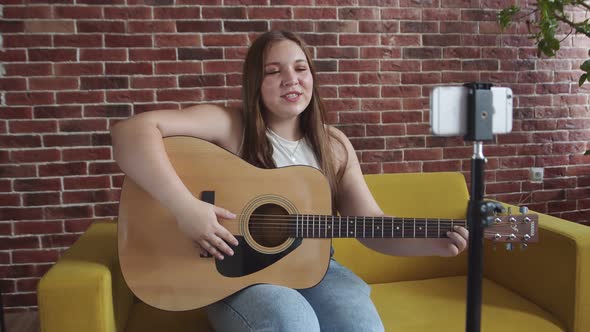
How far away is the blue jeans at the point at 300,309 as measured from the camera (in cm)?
113

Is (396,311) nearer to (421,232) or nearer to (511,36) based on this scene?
(421,232)

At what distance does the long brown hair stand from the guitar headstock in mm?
481

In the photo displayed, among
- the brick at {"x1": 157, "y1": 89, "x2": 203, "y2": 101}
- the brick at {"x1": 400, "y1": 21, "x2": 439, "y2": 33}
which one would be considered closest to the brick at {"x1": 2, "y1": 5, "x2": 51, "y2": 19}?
the brick at {"x1": 157, "y1": 89, "x2": 203, "y2": 101}

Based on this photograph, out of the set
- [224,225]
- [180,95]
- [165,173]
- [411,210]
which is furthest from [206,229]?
[180,95]

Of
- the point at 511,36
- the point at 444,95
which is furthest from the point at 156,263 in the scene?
the point at 511,36

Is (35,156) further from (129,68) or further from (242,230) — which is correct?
(242,230)

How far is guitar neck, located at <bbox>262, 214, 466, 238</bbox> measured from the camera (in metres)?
1.30

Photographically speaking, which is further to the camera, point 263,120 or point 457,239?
point 263,120

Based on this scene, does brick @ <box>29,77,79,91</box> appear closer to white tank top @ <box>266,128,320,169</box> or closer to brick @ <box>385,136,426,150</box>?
white tank top @ <box>266,128,320,169</box>

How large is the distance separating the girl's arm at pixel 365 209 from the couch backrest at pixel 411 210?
0.72 feet

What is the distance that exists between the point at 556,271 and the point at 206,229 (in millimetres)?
1053

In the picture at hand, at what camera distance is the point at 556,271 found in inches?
58.8

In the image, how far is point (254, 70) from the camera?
146 centimetres

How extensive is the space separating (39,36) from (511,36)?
232 cm
